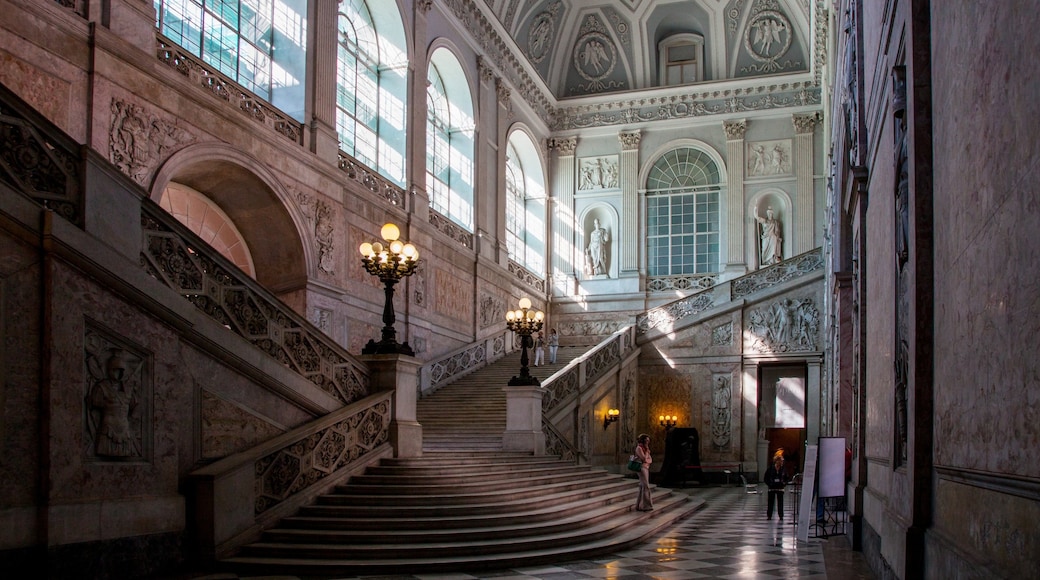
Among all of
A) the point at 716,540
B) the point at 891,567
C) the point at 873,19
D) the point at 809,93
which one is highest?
the point at 809,93

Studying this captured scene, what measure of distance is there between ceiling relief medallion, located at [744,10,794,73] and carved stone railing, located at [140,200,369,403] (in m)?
25.8

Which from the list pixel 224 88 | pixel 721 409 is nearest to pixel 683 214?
pixel 721 409

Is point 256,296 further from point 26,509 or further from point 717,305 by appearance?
point 717,305

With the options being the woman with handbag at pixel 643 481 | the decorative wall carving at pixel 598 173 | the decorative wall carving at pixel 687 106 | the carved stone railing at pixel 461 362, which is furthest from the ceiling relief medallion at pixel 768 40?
the woman with handbag at pixel 643 481

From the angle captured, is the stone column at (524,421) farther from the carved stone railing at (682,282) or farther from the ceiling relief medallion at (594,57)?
the ceiling relief medallion at (594,57)

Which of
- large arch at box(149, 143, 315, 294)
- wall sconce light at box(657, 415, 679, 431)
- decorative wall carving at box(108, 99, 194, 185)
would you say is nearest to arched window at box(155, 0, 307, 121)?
large arch at box(149, 143, 315, 294)

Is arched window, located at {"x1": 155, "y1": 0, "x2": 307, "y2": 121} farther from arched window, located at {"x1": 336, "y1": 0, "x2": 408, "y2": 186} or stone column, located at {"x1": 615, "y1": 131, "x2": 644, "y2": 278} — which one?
stone column, located at {"x1": 615, "y1": 131, "x2": 644, "y2": 278}

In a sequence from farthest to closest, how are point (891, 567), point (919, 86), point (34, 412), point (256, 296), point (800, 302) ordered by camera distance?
point (800, 302)
point (256, 296)
point (34, 412)
point (891, 567)
point (919, 86)

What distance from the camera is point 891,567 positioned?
6.62 m

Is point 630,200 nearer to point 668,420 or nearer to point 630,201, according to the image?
point 630,201

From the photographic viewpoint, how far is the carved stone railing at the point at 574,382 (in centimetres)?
1855

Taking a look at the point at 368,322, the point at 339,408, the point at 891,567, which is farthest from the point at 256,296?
the point at 368,322

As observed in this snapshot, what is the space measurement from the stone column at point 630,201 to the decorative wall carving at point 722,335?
619cm

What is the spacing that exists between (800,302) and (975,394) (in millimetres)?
23558
